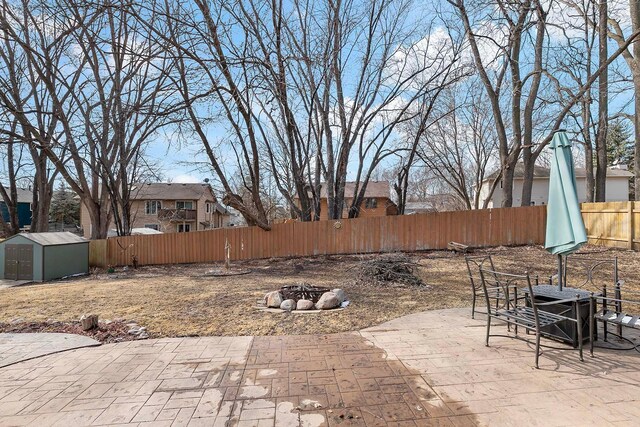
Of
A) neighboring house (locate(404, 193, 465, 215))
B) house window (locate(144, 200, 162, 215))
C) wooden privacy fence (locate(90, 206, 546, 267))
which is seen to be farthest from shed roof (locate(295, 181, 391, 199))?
wooden privacy fence (locate(90, 206, 546, 267))

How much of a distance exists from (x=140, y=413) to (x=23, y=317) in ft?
13.8

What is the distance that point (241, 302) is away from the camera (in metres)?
5.76

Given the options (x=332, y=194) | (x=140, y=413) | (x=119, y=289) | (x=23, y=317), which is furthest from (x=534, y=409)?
(x=332, y=194)

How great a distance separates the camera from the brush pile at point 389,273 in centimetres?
705

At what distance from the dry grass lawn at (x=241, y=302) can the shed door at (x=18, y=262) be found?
4.47m

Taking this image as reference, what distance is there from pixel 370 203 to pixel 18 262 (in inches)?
1084

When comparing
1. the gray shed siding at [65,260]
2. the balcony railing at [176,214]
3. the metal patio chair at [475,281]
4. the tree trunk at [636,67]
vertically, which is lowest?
the gray shed siding at [65,260]

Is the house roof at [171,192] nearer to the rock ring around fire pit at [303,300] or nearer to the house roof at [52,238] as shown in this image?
the house roof at [52,238]

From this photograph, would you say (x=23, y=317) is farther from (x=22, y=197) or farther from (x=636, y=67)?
(x=22, y=197)

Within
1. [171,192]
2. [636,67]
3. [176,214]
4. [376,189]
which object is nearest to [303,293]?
[636,67]

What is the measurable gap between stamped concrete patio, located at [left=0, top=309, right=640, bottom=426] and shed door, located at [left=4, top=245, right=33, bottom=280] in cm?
987

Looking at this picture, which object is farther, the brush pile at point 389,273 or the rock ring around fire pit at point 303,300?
the brush pile at point 389,273

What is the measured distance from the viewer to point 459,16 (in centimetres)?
1302

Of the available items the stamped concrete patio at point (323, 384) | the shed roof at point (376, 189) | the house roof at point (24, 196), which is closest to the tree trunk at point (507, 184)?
the stamped concrete patio at point (323, 384)
